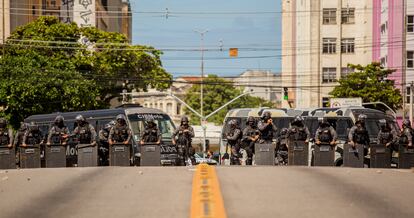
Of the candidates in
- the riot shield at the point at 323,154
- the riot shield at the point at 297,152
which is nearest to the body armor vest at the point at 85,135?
the riot shield at the point at 297,152

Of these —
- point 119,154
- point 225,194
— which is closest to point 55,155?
point 119,154

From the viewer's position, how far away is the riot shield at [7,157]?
23.4 m

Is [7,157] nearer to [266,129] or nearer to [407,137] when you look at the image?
[266,129]

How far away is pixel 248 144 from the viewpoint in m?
25.2

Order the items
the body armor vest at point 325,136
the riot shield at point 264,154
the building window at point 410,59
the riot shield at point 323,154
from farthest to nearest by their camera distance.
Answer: the building window at point 410,59 < the riot shield at point 264,154 < the body armor vest at point 325,136 < the riot shield at point 323,154

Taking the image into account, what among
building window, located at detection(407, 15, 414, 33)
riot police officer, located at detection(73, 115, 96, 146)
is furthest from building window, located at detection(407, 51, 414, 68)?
riot police officer, located at detection(73, 115, 96, 146)

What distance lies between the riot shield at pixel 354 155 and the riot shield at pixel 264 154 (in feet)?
7.30

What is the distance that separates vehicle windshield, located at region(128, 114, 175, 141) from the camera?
2967 cm

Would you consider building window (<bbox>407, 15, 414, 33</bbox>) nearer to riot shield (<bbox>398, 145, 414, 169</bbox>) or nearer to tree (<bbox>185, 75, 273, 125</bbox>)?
riot shield (<bbox>398, 145, 414, 169</bbox>)

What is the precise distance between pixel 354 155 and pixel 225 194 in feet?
39.9

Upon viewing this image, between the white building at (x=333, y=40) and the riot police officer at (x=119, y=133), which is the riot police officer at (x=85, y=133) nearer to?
the riot police officer at (x=119, y=133)

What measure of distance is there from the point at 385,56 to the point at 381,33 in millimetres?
3119

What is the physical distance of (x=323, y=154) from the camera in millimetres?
23391

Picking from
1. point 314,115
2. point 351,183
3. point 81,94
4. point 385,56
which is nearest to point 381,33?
point 385,56
